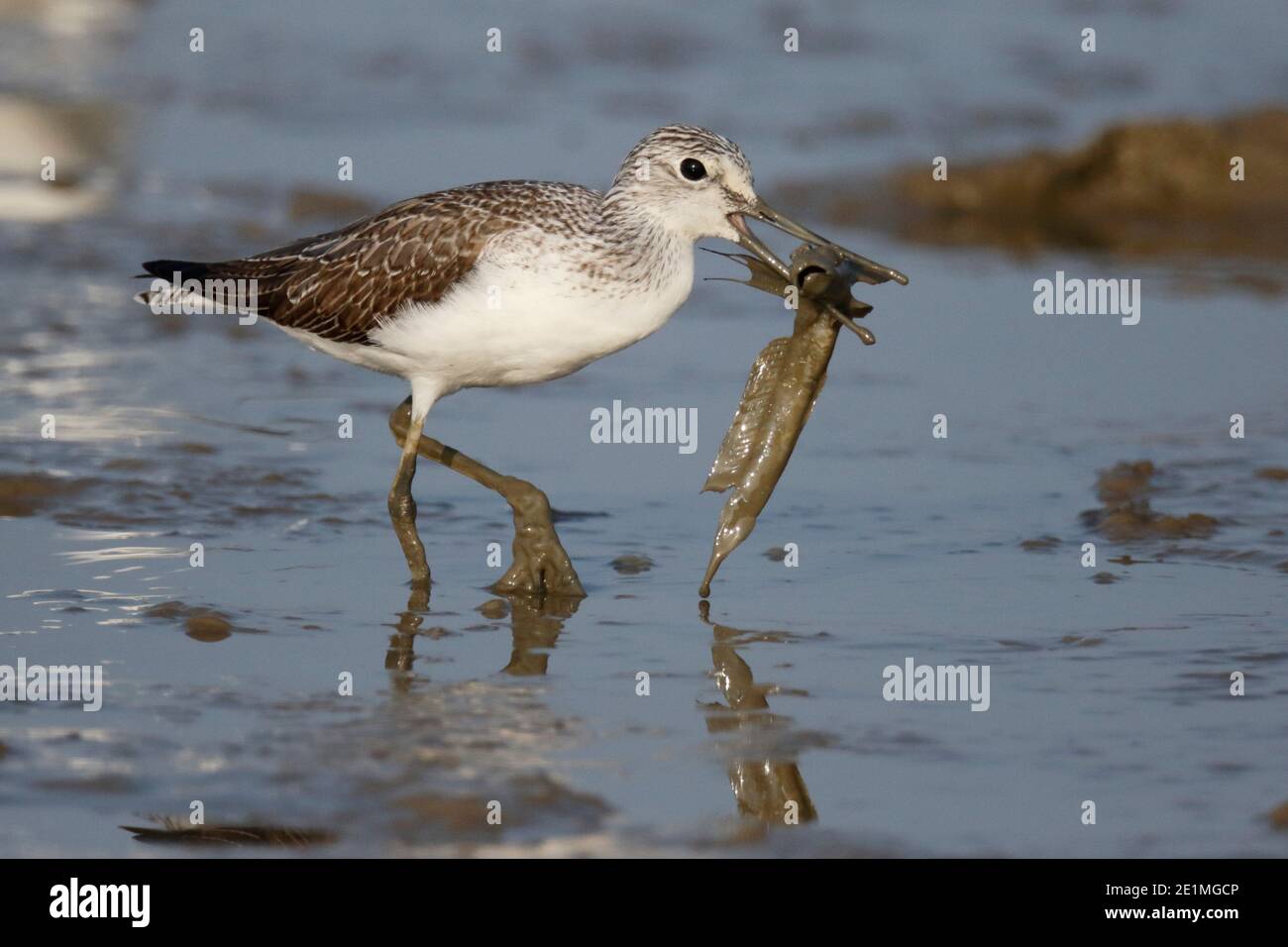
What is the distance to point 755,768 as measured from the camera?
667cm

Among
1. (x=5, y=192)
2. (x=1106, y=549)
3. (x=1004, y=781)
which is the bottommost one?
(x=1004, y=781)

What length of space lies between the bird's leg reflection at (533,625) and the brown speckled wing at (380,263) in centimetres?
139

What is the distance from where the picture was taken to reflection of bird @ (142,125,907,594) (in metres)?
8.48

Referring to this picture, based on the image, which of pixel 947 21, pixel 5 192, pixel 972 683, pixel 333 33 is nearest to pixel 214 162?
pixel 5 192

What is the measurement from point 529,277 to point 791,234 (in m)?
1.17

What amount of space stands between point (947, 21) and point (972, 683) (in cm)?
1732

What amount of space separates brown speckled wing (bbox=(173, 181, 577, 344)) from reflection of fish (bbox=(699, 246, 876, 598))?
1190mm

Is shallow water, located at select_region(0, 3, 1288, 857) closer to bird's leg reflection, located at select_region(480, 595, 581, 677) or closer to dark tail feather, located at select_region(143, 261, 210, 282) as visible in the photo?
bird's leg reflection, located at select_region(480, 595, 581, 677)

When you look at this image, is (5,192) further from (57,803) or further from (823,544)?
(57,803)

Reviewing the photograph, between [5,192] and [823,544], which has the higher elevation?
Answer: [5,192]

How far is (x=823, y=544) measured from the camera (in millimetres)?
9484

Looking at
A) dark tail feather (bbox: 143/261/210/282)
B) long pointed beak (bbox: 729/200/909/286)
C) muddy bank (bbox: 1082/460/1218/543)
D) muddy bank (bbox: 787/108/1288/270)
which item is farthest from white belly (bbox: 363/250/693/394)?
A: muddy bank (bbox: 787/108/1288/270)

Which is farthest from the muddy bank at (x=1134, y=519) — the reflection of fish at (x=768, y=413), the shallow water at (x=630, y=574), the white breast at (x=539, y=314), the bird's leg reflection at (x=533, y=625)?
the bird's leg reflection at (x=533, y=625)

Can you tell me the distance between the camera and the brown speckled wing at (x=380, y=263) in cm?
871
